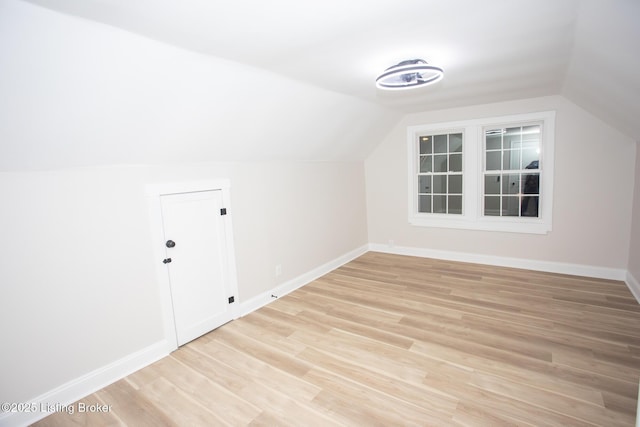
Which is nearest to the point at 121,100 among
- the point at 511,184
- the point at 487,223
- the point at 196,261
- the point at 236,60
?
the point at 236,60

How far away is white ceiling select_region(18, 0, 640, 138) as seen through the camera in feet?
5.56

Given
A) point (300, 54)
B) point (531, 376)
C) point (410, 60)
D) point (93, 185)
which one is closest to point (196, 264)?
point (93, 185)

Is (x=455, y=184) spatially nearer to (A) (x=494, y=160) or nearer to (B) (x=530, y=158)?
(A) (x=494, y=160)

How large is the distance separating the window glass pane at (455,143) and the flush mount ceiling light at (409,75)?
7.49 ft

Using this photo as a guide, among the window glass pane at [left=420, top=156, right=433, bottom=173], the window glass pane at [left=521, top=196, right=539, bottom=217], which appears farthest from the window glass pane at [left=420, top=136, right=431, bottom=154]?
the window glass pane at [left=521, top=196, right=539, bottom=217]

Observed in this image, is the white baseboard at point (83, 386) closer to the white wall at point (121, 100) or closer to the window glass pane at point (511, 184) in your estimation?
the white wall at point (121, 100)

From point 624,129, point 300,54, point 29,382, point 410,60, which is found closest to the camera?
point 29,382

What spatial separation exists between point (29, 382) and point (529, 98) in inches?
239

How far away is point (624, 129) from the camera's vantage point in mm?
3627

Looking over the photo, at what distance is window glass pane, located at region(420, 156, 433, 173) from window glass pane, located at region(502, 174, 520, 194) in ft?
3.71

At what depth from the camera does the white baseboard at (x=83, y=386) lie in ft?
6.82

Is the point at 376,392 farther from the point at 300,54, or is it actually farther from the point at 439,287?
the point at 300,54

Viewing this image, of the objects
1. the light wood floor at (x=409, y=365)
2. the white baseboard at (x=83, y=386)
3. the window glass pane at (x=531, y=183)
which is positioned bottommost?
the light wood floor at (x=409, y=365)

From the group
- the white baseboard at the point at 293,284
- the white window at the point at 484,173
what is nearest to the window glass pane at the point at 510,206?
the white window at the point at 484,173
